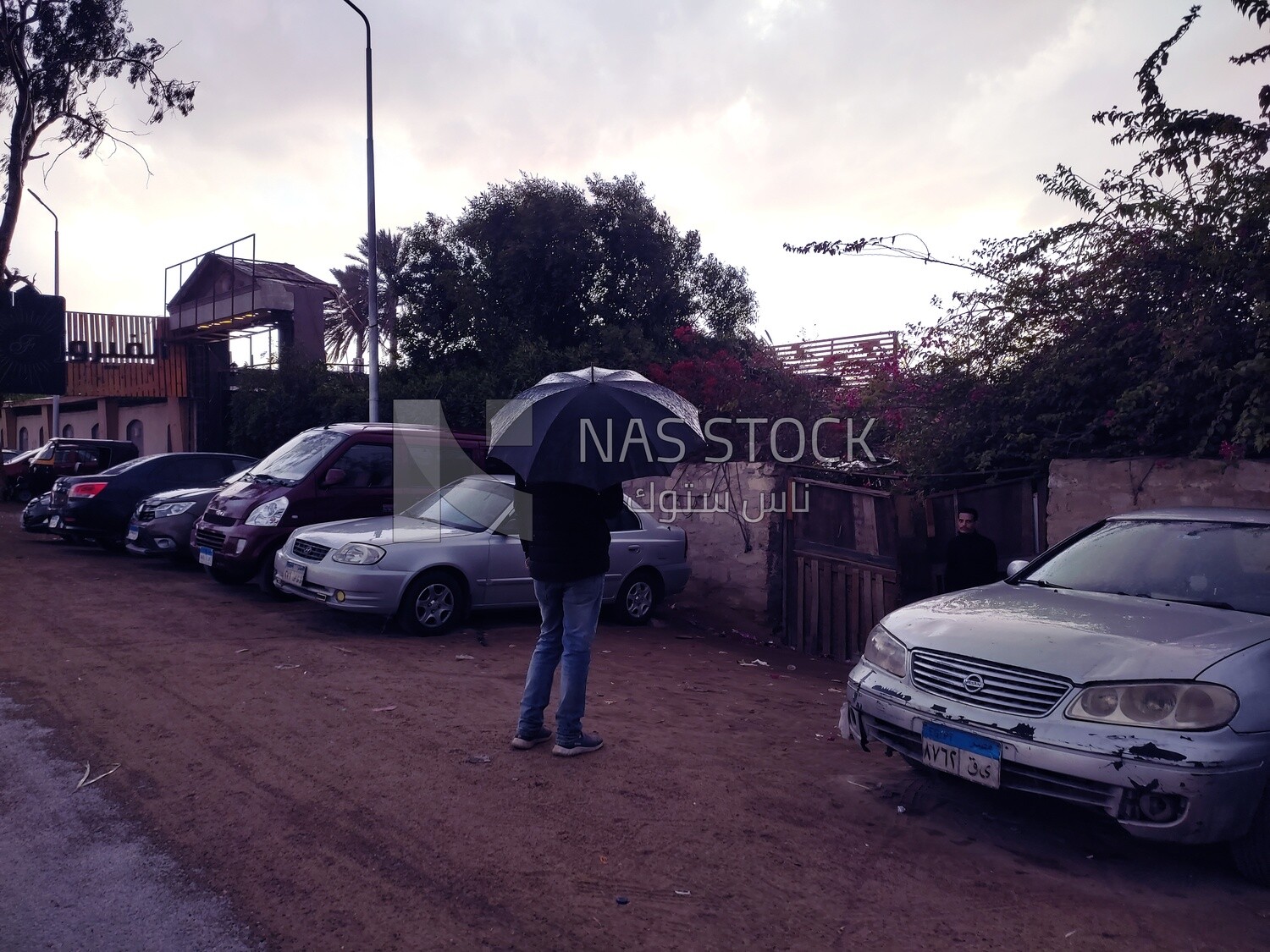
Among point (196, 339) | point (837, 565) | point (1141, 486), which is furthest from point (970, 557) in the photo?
point (196, 339)

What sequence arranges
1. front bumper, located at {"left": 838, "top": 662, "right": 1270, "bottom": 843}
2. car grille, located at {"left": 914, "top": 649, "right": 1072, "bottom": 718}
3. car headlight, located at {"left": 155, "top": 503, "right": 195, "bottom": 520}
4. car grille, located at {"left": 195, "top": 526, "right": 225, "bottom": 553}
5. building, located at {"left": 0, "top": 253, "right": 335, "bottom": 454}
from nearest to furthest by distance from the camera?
front bumper, located at {"left": 838, "top": 662, "right": 1270, "bottom": 843} → car grille, located at {"left": 914, "top": 649, "right": 1072, "bottom": 718} → car grille, located at {"left": 195, "top": 526, "right": 225, "bottom": 553} → car headlight, located at {"left": 155, "top": 503, "right": 195, "bottom": 520} → building, located at {"left": 0, "top": 253, "right": 335, "bottom": 454}

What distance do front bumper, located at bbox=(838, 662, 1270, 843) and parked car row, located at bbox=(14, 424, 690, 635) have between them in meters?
5.14

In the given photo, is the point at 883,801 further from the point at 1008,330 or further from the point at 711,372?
the point at 711,372

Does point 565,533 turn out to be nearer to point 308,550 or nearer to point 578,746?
point 578,746

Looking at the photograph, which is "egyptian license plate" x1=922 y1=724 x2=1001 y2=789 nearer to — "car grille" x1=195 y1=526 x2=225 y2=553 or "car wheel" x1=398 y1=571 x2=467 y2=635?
"car wheel" x1=398 y1=571 x2=467 y2=635

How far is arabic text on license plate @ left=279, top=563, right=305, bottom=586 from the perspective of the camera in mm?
8961

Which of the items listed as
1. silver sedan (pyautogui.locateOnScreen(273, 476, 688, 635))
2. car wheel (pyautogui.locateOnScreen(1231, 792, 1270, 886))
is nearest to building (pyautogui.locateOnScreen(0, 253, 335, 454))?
silver sedan (pyautogui.locateOnScreen(273, 476, 688, 635))

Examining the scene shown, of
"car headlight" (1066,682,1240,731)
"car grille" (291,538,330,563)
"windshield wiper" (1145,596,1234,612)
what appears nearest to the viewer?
"car headlight" (1066,682,1240,731)

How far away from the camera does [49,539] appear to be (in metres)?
16.0

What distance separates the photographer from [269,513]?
34.0ft

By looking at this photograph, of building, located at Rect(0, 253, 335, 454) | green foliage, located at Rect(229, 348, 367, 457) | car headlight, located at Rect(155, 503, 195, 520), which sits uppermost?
building, located at Rect(0, 253, 335, 454)

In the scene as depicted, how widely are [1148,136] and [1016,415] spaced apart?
8.39ft

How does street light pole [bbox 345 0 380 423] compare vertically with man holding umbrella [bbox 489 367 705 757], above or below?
above

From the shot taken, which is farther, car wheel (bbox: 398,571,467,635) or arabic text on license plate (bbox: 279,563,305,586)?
arabic text on license plate (bbox: 279,563,305,586)
